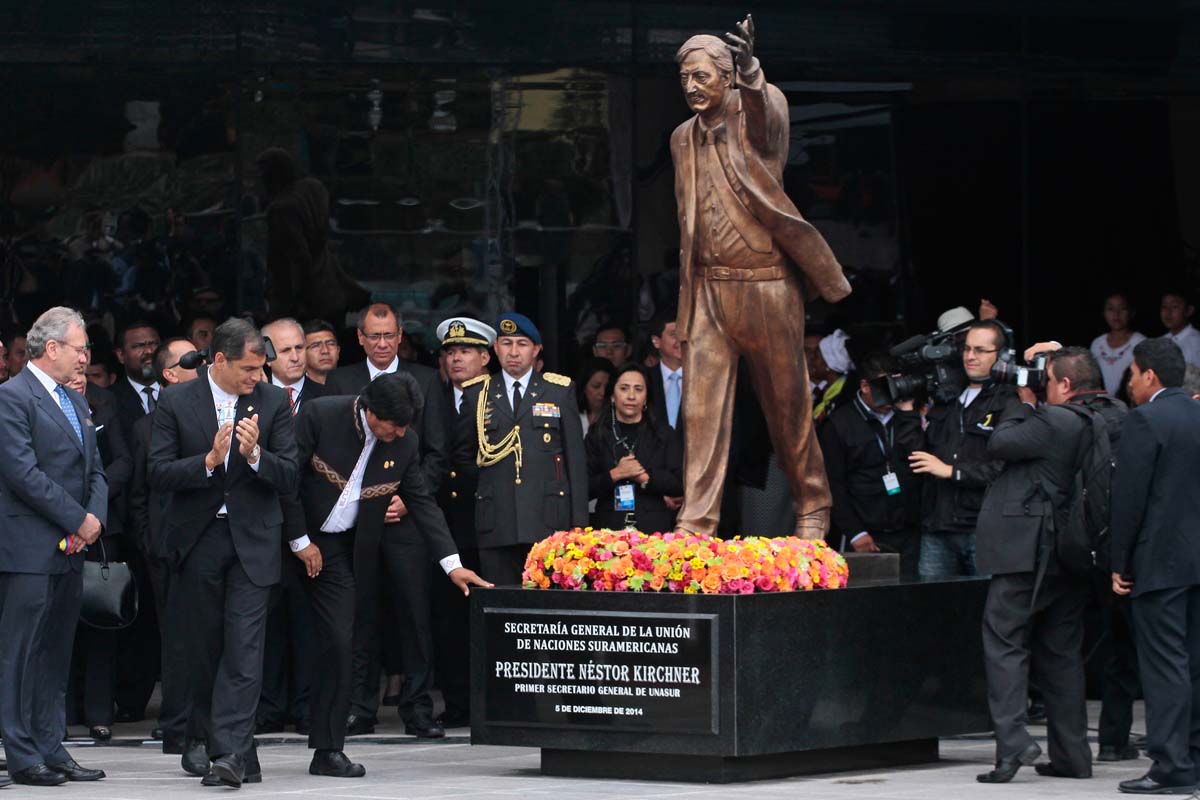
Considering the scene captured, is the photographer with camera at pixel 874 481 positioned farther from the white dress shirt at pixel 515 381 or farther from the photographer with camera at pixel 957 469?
the white dress shirt at pixel 515 381

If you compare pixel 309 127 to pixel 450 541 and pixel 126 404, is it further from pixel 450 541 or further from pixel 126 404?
pixel 450 541

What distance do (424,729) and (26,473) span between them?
9.05ft

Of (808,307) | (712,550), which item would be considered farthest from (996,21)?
(712,550)

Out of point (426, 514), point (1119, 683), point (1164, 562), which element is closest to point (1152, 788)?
point (1164, 562)

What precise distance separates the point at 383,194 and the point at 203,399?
5.39m

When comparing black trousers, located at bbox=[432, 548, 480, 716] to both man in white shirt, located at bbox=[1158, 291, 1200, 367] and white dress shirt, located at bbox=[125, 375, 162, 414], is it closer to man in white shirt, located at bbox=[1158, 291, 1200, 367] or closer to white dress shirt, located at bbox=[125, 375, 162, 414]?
white dress shirt, located at bbox=[125, 375, 162, 414]

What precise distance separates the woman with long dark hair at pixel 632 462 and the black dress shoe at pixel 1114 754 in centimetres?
271

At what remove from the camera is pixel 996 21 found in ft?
52.6

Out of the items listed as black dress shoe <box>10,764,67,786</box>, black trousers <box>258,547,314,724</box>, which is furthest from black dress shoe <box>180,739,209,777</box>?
black trousers <box>258,547,314,724</box>

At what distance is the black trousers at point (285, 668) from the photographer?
468 inches

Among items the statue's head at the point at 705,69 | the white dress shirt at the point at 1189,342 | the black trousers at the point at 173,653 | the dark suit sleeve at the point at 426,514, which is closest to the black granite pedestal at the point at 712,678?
the dark suit sleeve at the point at 426,514

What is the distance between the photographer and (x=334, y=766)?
10.1m

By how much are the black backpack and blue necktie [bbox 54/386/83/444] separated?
4.25m

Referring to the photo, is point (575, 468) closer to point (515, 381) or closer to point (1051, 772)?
point (515, 381)
